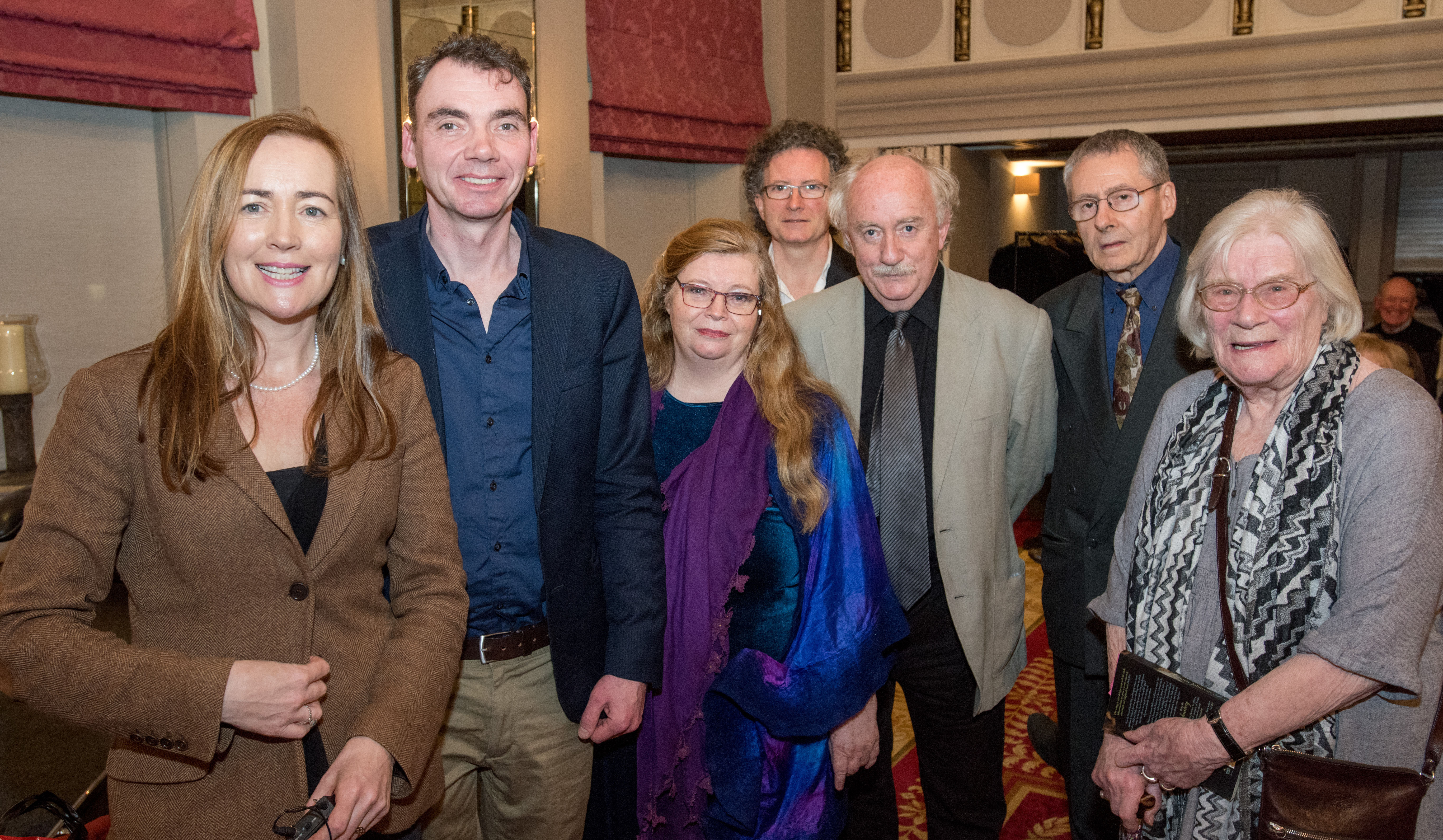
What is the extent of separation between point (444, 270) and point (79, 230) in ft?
6.52

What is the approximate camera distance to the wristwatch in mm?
1613

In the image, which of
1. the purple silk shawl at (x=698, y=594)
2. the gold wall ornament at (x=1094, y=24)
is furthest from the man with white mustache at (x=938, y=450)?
the gold wall ornament at (x=1094, y=24)

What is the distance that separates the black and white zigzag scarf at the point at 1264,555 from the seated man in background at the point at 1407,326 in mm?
5159

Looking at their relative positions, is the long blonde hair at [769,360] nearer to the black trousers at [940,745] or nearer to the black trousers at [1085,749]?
the black trousers at [940,745]

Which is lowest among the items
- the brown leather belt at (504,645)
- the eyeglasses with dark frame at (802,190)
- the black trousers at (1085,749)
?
the black trousers at (1085,749)

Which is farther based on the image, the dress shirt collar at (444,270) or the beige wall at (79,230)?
the beige wall at (79,230)

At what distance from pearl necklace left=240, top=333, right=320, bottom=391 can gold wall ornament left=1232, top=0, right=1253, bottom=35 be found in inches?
215

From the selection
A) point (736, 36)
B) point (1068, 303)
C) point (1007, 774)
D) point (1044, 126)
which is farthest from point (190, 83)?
point (1044, 126)

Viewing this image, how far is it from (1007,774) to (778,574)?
1879 millimetres

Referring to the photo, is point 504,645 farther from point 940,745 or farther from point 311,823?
point 940,745

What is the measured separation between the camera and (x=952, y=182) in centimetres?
244

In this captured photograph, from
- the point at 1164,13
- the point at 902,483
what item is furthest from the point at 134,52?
the point at 1164,13

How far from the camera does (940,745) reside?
230 centimetres

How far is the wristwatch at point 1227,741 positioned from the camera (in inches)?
63.5
